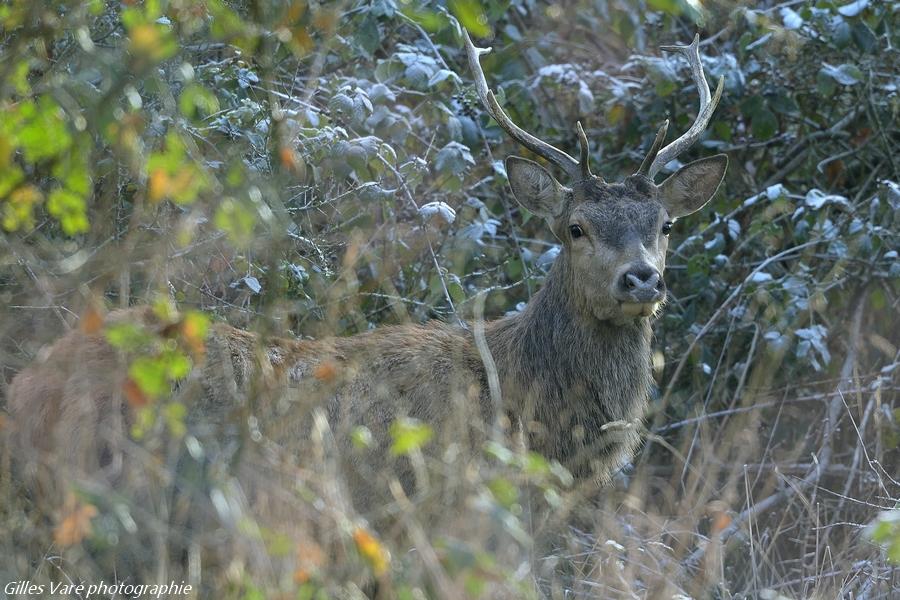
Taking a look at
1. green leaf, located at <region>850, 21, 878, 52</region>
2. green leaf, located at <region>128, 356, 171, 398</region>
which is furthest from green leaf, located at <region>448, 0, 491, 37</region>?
green leaf, located at <region>850, 21, 878, 52</region>

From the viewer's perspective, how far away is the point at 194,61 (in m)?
6.36

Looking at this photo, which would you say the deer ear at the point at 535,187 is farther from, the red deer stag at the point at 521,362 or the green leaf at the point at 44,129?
the green leaf at the point at 44,129

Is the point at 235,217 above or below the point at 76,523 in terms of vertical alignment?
above

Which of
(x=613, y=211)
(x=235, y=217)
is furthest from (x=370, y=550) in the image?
(x=613, y=211)

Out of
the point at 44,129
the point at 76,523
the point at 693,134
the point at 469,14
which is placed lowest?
the point at 693,134

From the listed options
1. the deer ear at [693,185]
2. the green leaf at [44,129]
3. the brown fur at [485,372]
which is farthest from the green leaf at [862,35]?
the green leaf at [44,129]

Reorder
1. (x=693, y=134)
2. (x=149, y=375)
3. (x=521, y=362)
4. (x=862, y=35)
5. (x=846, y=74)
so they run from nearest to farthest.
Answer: (x=149, y=375) → (x=521, y=362) → (x=693, y=134) → (x=862, y=35) → (x=846, y=74)

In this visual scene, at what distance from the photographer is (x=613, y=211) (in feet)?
18.9

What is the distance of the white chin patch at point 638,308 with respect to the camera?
538cm

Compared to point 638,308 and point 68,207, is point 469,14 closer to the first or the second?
point 68,207

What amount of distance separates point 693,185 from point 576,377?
1448mm

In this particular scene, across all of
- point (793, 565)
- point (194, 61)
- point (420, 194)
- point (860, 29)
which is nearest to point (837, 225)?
point (860, 29)

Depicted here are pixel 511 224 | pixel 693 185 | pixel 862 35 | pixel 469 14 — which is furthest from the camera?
pixel 511 224

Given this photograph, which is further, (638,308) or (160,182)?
(638,308)
